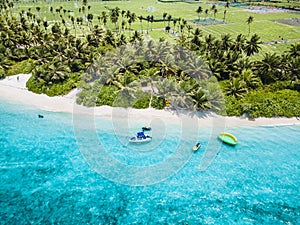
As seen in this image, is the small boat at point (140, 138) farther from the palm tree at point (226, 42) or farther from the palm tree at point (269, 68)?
the palm tree at point (226, 42)

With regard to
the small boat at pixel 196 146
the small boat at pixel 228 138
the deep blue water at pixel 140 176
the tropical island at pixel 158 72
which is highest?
the tropical island at pixel 158 72

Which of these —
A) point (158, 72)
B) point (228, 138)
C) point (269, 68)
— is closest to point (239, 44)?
point (269, 68)

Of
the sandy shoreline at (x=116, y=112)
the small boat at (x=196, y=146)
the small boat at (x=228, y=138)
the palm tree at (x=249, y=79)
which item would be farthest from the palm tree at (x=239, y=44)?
the small boat at (x=196, y=146)

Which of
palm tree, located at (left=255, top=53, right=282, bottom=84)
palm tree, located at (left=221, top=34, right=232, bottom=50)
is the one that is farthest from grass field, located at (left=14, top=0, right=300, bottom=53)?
palm tree, located at (left=255, top=53, right=282, bottom=84)

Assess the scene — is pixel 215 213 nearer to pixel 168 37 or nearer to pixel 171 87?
pixel 171 87

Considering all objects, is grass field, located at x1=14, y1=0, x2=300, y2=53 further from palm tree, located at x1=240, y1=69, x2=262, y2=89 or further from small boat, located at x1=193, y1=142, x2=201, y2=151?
small boat, located at x1=193, y1=142, x2=201, y2=151
